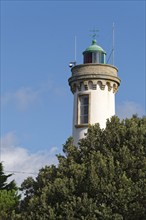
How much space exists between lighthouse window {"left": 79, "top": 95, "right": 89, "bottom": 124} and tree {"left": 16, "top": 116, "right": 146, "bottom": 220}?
19.9 ft

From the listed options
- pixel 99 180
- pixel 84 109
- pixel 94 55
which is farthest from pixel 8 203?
pixel 94 55

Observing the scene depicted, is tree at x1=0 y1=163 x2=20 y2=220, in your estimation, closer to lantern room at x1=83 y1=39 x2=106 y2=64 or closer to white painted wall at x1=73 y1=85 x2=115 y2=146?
white painted wall at x1=73 y1=85 x2=115 y2=146

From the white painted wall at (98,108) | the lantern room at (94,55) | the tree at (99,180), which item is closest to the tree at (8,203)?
the tree at (99,180)

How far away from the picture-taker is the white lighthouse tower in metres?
34.5

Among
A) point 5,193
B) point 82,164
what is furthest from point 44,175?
point 5,193

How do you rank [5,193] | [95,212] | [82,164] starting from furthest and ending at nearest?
[5,193]
[82,164]
[95,212]

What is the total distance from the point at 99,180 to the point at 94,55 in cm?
1311

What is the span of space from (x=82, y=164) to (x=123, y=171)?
6.37 ft

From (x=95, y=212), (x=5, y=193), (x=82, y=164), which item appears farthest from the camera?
(x=5, y=193)

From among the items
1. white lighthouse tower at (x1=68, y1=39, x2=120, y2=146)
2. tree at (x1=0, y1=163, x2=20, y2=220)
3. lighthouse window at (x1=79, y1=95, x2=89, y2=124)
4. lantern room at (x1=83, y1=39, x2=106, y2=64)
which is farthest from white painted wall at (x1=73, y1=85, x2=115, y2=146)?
tree at (x1=0, y1=163, x2=20, y2=220)

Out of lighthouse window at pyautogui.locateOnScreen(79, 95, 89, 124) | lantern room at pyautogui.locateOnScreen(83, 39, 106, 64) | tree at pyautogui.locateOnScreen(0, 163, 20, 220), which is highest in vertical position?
lantern room at pyautogui.locateOnScreen(83, 39, 106, 64)

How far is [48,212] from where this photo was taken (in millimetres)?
25250

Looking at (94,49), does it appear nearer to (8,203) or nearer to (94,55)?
(94,55)

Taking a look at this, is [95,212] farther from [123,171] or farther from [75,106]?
[75,106]
